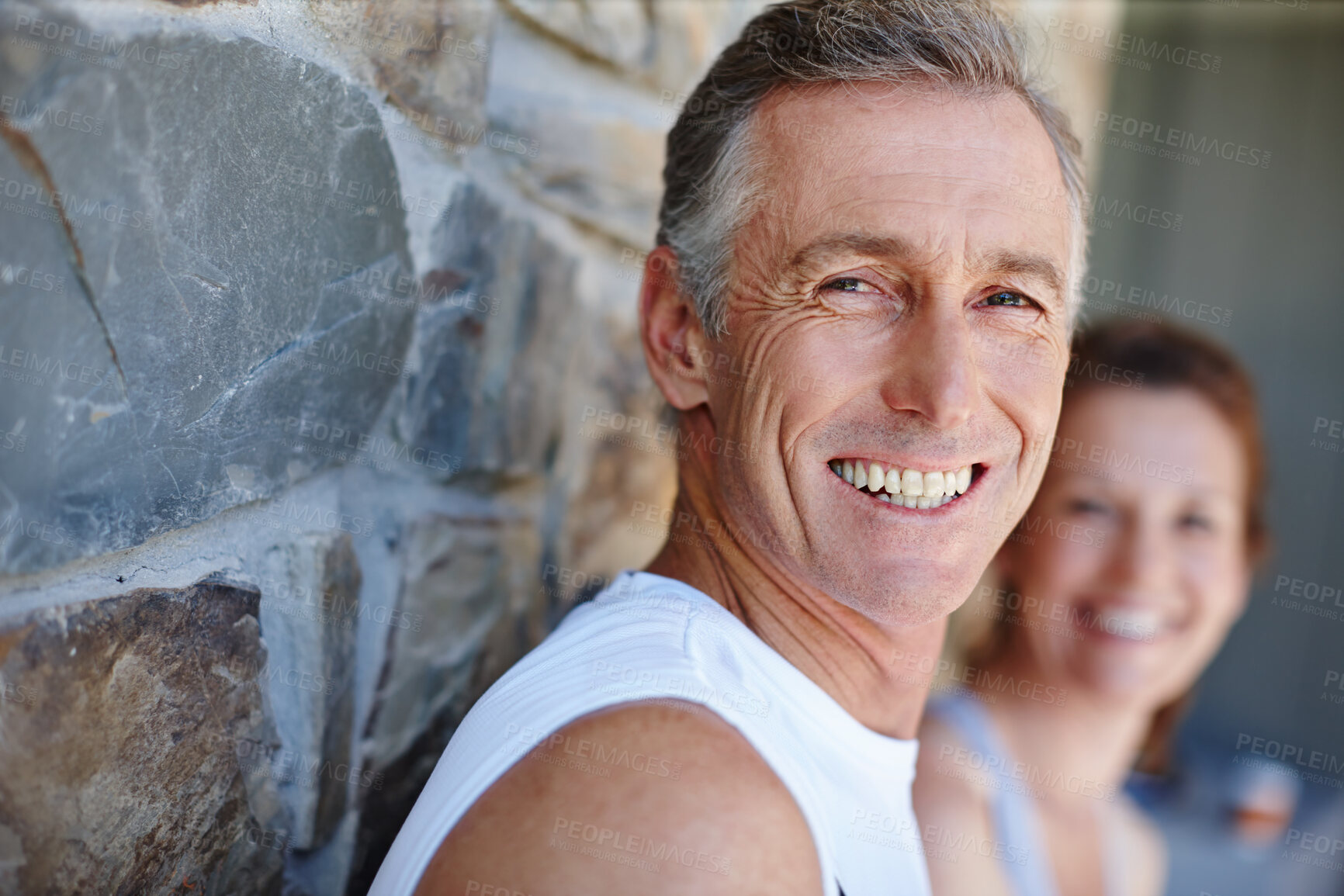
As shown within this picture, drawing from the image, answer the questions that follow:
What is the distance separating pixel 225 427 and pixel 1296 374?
11.9 ft

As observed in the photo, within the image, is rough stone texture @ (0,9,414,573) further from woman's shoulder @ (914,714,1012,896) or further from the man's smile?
woman's shoulder @ (914,714,1012,896)

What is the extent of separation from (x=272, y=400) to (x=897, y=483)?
80cm

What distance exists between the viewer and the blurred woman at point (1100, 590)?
223cm

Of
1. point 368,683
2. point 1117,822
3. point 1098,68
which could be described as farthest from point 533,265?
point 1098,68

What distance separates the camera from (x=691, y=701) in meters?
1.00

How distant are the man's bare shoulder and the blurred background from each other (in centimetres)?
35
